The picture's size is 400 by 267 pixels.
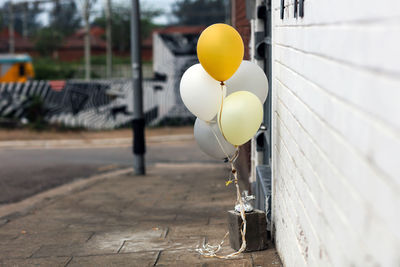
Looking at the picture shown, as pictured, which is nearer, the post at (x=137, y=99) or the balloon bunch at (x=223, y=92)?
the balloon bunch at (x=223, y=92)

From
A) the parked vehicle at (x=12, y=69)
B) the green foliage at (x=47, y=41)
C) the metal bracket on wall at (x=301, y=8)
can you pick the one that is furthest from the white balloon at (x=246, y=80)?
the green foliage at (x=47, y=41)

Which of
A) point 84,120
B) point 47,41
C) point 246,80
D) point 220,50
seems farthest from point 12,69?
point 220,50

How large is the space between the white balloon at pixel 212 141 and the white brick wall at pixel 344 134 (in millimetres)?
911

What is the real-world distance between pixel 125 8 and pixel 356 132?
191 ft

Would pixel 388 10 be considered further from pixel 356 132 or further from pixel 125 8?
pixel 125 8

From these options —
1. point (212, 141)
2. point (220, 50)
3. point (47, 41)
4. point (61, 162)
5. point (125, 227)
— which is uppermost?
point (47, 41)

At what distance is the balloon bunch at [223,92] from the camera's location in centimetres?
464

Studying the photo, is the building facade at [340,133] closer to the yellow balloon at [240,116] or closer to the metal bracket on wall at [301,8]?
the metal bracket on wall at [301,8]

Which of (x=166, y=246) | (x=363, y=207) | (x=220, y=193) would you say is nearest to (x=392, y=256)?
(x=363, y=207)

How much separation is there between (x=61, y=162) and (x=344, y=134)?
12.6 metres

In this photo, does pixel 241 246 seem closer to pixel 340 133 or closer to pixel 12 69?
pixel 340 133

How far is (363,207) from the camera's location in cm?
203

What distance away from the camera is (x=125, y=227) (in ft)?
22.9

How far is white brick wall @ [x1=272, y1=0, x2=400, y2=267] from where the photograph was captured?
1728 mm
